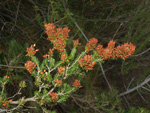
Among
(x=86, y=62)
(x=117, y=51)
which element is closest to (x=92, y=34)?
(x=117, y=51)

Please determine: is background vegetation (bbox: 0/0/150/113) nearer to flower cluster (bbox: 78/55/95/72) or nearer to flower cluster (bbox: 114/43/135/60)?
flower cluster (bbox: 114/43/135/60)

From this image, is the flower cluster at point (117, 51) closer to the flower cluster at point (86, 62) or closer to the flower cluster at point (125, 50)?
the flower cluster at point (125, 50)

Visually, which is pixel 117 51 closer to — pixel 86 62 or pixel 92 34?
pixel 86 62

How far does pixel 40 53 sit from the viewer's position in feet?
10.2

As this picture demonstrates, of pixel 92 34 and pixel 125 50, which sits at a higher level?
pixel 92 34

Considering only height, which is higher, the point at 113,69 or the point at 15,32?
the point at 15,32

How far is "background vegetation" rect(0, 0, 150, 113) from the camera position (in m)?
2.99

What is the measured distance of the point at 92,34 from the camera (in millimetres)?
3875

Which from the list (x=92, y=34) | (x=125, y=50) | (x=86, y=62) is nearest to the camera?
(x=86, y=62)

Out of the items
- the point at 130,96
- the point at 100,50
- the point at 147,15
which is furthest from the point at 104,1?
the point at 100,50

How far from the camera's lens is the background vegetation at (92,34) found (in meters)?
2.99

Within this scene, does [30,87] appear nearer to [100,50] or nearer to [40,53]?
[40,53]

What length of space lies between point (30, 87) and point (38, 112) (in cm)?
47

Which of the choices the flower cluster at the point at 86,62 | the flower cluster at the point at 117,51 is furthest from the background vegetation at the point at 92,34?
the flower cluster at the point at 86,62
